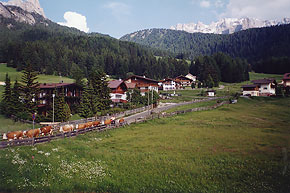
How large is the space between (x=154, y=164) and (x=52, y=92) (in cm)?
4176

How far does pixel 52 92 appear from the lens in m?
52.2

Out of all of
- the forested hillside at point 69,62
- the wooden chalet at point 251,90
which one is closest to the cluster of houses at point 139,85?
the forested hillside at point 69,62

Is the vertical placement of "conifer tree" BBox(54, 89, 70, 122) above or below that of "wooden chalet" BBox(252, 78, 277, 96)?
below

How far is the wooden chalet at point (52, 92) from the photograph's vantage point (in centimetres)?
4962

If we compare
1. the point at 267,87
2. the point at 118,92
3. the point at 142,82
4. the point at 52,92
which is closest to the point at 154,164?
the point at 52,92

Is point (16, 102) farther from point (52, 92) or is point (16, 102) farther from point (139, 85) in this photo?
point (139, 85)

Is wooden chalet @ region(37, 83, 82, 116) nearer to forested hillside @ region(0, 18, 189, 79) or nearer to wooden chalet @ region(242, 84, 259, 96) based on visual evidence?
forested hillside @ region(0, 18, 189, 79)

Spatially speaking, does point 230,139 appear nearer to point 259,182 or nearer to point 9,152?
point 259,182

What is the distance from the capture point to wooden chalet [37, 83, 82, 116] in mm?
49625

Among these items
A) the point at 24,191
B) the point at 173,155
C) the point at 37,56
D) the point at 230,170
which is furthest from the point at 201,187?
the point at 37,56

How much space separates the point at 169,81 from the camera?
375 ft

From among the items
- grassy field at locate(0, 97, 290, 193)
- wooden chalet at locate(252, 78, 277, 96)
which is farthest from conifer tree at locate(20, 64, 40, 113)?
wooden chalet at locate(252, 78, 277, 96)

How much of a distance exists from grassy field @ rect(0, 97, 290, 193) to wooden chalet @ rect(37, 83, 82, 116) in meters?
26.3

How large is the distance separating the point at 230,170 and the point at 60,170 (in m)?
15.2
